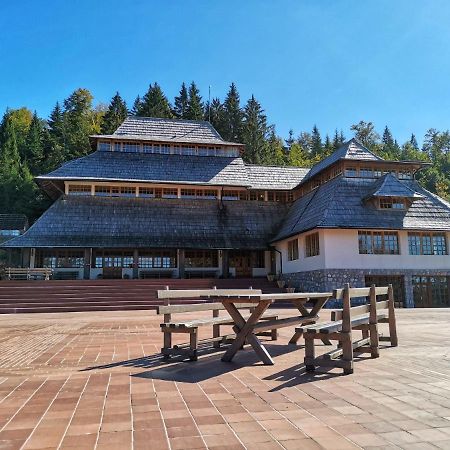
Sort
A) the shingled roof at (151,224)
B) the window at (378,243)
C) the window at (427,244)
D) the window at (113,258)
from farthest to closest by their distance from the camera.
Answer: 1. the window at (113,258)
2. the shingled roof at (151,224)
3. the window at (427,244)
4. the window at (378,243)

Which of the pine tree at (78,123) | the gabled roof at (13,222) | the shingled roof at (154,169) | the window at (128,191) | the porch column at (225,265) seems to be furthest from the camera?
the pine tree at (78,123)

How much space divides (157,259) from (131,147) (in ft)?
29.2

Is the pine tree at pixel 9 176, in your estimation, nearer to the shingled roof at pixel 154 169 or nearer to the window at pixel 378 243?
the shingled roof at pixel 154 169

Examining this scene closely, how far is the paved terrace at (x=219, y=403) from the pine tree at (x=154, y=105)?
49.4 meters

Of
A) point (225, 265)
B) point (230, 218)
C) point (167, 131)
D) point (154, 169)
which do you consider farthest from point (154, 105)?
point (225, 265)

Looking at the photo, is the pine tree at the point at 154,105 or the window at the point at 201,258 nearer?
the window at the point at 201,258

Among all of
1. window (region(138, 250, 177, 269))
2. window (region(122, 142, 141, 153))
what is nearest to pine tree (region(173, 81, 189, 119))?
window (region(122, 142, 141, 153))

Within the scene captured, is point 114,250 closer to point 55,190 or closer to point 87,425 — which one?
point 55,190

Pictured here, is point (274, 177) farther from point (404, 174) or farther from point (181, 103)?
point (181, 103)

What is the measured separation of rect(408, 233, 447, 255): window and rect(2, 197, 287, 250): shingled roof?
8.97m

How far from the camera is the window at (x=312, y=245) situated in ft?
73.9

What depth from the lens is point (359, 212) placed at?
22484mm

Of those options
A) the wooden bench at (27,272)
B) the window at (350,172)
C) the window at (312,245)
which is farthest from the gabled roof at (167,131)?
the window at (312,245)

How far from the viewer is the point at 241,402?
13.5 feet
